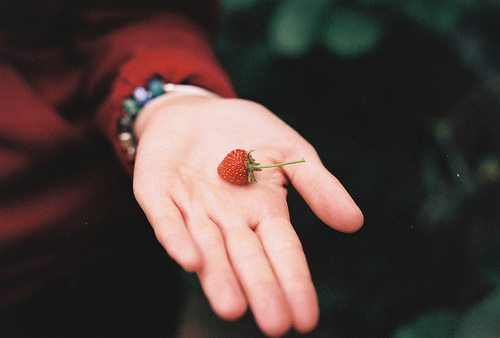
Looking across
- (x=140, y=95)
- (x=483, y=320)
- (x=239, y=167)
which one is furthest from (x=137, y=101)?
(x=483, y=320)

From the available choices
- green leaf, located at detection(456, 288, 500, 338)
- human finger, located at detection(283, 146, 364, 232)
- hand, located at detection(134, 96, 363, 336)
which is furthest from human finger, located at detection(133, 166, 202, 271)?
green leaf, located at detection(456, 288, 500, 338)

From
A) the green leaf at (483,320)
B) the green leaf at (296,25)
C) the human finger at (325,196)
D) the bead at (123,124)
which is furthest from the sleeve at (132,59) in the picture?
the green leaf at (483,320)

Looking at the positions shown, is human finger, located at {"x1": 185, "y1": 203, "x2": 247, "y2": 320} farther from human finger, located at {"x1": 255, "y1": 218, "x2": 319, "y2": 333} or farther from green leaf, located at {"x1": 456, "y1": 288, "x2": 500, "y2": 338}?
green leaf, located at {"x1": 456, "y1": 288, "x2": 500, "y2": 338}

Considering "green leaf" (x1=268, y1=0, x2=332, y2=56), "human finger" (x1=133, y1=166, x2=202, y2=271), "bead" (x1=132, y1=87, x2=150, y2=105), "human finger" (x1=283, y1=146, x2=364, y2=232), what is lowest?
"bead" (x1=132, y1=87, x2=150, y2=105)

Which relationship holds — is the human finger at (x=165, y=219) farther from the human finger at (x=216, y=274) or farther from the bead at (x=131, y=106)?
the bead at (x=131, y=106)

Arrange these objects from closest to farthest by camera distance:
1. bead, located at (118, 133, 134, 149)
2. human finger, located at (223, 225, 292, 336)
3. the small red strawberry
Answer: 1. human finger, located at (223, 225, 292, 336)
2. the small red strawberry
3. bead, located at (118, 133, 134, 149)

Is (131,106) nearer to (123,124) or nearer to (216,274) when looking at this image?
(123,124)

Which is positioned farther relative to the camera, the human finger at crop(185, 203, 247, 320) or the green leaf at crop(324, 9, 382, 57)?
the green leaf at crop(324, 9, 382, 57)

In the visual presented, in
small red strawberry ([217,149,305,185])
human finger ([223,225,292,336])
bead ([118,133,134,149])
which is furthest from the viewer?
bead ([118,133,134,149])
